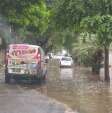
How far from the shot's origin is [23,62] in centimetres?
2930

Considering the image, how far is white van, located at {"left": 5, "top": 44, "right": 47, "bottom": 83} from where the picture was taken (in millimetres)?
29266

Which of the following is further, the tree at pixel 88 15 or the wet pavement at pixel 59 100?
the tree at pixel 88 15

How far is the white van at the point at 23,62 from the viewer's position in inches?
1152

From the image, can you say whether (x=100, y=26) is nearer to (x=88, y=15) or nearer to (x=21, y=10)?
(x=88, y=15)

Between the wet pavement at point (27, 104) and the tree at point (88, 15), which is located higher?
the tree at point (88, 15)

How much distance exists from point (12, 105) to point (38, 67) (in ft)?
38.4

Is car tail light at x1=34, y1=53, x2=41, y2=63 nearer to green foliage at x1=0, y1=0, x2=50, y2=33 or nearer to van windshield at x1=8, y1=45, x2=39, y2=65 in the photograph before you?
van windshield at x1=8, y1=45, x2=39, y2=65

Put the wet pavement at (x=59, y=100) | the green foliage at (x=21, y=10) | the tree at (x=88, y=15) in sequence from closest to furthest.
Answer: the wet pavement at (x=59, y=100), the tree at (x=88, y=15), the green foliage at (x=21, y=10)

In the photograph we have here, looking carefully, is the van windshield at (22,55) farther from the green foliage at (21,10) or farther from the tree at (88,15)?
the tree at (88,15)

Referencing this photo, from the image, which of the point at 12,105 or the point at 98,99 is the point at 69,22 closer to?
the point at 98,99

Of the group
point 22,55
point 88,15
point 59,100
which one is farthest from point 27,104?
point 22,55

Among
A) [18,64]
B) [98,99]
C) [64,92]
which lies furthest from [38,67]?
[98,99]

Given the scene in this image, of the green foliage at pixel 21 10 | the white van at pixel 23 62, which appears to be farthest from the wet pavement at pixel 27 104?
the green foliage at pixel 21 10

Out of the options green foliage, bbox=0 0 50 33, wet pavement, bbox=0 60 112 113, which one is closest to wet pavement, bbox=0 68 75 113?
wet pavement, bbox=0 60 112 113
